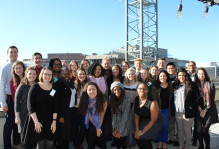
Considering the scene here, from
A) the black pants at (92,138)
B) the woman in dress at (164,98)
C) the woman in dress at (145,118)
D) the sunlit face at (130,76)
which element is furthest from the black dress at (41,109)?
the woman in dress at (164,98)

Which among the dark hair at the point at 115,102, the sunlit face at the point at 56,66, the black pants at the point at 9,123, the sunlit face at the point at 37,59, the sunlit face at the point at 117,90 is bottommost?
the black pants at the point at 9,123

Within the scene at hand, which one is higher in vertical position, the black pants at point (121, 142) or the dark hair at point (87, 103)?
the dark hair at point (87, 103)

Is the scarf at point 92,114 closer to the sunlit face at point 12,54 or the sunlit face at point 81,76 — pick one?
the sunlit face at point 81,76

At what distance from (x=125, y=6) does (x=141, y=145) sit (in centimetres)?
1809

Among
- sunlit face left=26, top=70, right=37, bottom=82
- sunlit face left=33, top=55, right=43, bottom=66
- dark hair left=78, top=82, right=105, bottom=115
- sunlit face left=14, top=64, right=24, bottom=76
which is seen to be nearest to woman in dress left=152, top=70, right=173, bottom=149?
dark hair left=78, top=82, right=105, bottom=115

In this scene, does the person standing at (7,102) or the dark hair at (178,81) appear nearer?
the person standing at (7,102)

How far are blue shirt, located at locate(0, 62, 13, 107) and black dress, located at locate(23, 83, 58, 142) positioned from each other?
836 mm

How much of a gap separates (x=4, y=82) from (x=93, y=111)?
5.07ft

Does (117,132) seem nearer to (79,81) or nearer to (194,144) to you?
(79,81)

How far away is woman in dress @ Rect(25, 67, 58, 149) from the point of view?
2852 mm

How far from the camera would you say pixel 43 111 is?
9.51ft

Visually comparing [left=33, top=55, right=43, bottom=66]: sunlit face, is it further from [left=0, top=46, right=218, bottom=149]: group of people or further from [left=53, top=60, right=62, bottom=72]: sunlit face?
[left=53, top=60, right=62, bottom=72]: sunlit face

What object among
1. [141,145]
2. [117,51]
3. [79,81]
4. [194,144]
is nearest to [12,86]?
[79,81]

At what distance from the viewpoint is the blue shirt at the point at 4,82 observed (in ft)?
11.5
